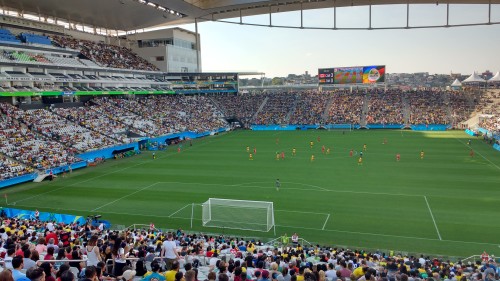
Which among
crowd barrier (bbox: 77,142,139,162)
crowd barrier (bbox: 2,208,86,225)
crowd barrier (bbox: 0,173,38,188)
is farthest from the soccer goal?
crowd barrier (bbox: 77,142,139,162)

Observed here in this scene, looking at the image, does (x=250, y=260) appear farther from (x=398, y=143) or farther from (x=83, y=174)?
(x=398, y=143)

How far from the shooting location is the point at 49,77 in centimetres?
5075

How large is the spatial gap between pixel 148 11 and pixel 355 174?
136 feet

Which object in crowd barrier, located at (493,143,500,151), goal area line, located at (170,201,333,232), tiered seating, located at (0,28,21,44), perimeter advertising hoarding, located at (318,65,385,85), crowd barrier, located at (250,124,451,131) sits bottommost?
goal area line, located at (170,201,333,232)

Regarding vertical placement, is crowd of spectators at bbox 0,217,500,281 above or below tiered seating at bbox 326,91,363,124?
below

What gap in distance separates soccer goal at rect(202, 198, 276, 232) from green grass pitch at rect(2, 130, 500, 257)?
614 mm

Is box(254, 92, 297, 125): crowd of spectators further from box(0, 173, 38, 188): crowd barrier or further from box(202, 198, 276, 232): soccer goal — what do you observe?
box(202, 198, 276, 232): soccer goal

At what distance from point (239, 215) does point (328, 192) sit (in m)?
8.87

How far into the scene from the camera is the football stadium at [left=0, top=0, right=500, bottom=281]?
1180 centimetres

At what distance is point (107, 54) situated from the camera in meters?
70.2

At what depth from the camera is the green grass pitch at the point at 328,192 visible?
19.9m

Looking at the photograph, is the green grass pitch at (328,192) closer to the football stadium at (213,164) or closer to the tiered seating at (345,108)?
the football stadium at (213,164)

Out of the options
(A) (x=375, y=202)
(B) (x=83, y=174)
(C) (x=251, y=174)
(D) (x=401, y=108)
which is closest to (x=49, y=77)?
(B) (x=83, y=174)

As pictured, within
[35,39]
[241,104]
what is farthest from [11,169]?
[241,104]
